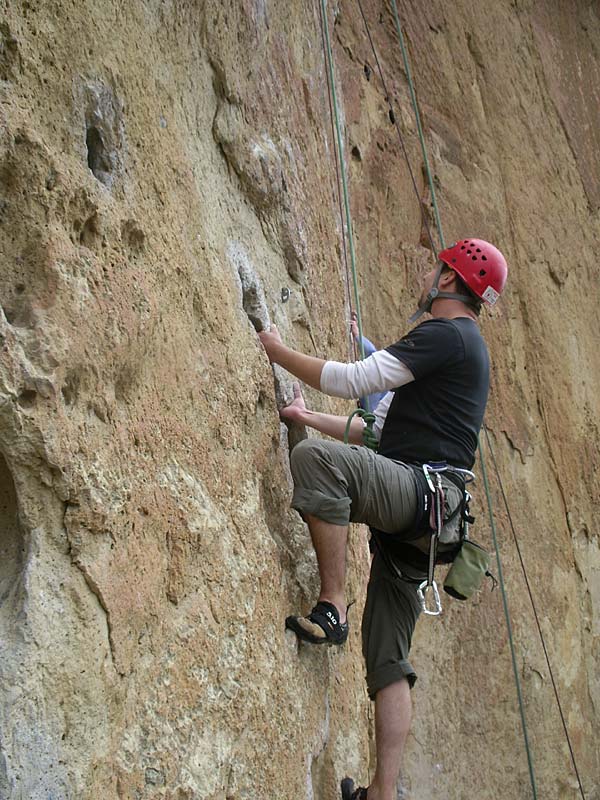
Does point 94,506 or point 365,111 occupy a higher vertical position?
point 365,111

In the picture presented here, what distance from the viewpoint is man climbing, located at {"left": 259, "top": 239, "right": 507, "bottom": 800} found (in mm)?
3070

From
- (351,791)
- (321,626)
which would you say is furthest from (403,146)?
(351,791)

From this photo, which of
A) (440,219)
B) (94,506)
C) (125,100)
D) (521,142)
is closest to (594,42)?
(521,142)

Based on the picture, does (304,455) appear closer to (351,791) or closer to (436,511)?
(436,511)

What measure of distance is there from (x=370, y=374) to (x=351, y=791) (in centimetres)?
139

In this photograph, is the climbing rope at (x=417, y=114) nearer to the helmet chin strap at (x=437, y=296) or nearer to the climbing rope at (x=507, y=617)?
the climbing rope at (x=507, y=617)

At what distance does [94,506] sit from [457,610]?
4.37 m

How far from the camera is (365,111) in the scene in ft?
22.6

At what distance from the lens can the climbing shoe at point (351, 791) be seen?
3217 mm

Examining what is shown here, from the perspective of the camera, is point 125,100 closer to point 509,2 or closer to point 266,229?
point 266,229

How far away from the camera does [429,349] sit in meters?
3.19

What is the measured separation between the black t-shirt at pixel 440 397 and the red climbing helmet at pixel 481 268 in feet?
0.57

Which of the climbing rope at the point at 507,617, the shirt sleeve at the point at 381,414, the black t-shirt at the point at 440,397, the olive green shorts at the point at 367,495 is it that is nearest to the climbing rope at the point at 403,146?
the climbing rope at the point at 507,617

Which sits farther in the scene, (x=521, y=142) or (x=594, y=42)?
(x=594, y=42)
